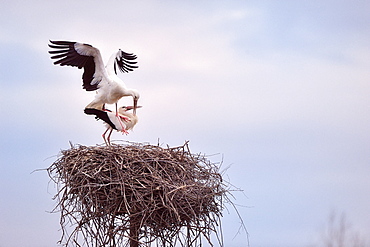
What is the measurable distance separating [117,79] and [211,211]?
2416mm

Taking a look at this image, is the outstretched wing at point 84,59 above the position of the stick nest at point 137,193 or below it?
above

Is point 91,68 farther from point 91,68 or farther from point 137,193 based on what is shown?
point 137,193

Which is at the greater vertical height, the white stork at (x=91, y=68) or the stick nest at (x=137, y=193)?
the white stork at (x=91, y=68)

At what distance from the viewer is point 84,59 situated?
25.5ft

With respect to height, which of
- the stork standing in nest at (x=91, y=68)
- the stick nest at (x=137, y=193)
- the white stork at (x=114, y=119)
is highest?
the stork standing in nest at (x=91, y=68)

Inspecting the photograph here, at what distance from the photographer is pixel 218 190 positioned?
6.14 metres

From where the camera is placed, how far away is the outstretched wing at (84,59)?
770 centimetres

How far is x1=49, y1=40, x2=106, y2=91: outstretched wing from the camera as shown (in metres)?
7.70

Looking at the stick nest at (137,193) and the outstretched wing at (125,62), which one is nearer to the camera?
the stick nest at (137,193)

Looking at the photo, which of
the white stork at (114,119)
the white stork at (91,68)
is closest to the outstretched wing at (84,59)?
the white stork at (91,68)

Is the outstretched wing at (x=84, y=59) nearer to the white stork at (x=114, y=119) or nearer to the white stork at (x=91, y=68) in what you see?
the white stork at (x=91, y=68)

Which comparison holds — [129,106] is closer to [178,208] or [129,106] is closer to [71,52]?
[71,52]

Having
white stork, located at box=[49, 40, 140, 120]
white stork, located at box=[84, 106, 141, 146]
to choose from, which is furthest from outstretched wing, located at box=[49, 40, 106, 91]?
white stork, located at box=[84, 106, 141, 146]

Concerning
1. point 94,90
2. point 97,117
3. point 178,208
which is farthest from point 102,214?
point 94,90
